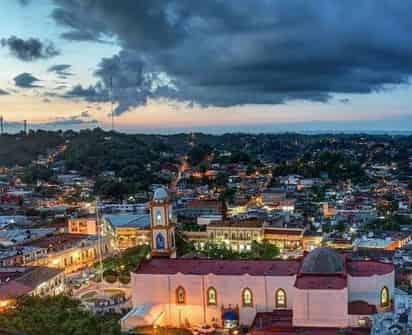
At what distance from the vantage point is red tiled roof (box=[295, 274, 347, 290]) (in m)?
24.9

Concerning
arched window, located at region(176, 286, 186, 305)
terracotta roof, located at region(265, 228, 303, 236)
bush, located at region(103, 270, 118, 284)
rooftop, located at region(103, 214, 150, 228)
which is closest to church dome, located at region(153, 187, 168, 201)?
arched window, located at region(176, 286, 186, 305)

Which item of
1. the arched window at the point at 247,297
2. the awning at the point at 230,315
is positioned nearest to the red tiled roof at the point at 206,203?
the arched window at the point at 247,297

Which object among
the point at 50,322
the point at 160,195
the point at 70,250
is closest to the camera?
the point at 50,322

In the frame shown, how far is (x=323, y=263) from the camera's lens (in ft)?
85.9

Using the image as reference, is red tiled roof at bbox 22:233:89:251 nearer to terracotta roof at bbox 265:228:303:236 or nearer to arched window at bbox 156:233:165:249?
terracotta roof at bbox 265:228:303:236

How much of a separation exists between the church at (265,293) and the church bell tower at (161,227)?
262 centimetres

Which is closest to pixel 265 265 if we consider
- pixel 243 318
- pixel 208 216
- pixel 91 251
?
pixel 243 318

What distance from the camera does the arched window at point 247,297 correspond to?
27.8 metres

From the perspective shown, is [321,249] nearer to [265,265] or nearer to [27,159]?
[265,265]

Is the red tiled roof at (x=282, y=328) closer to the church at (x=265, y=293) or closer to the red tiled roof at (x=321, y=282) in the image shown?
the church at (x=265, y=293)

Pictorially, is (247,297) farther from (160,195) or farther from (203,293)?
(160,195)

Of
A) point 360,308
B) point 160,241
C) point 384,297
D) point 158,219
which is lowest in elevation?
point 360,308

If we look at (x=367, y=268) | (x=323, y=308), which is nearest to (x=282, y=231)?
(x=367, y=268)

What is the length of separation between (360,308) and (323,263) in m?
2.41
